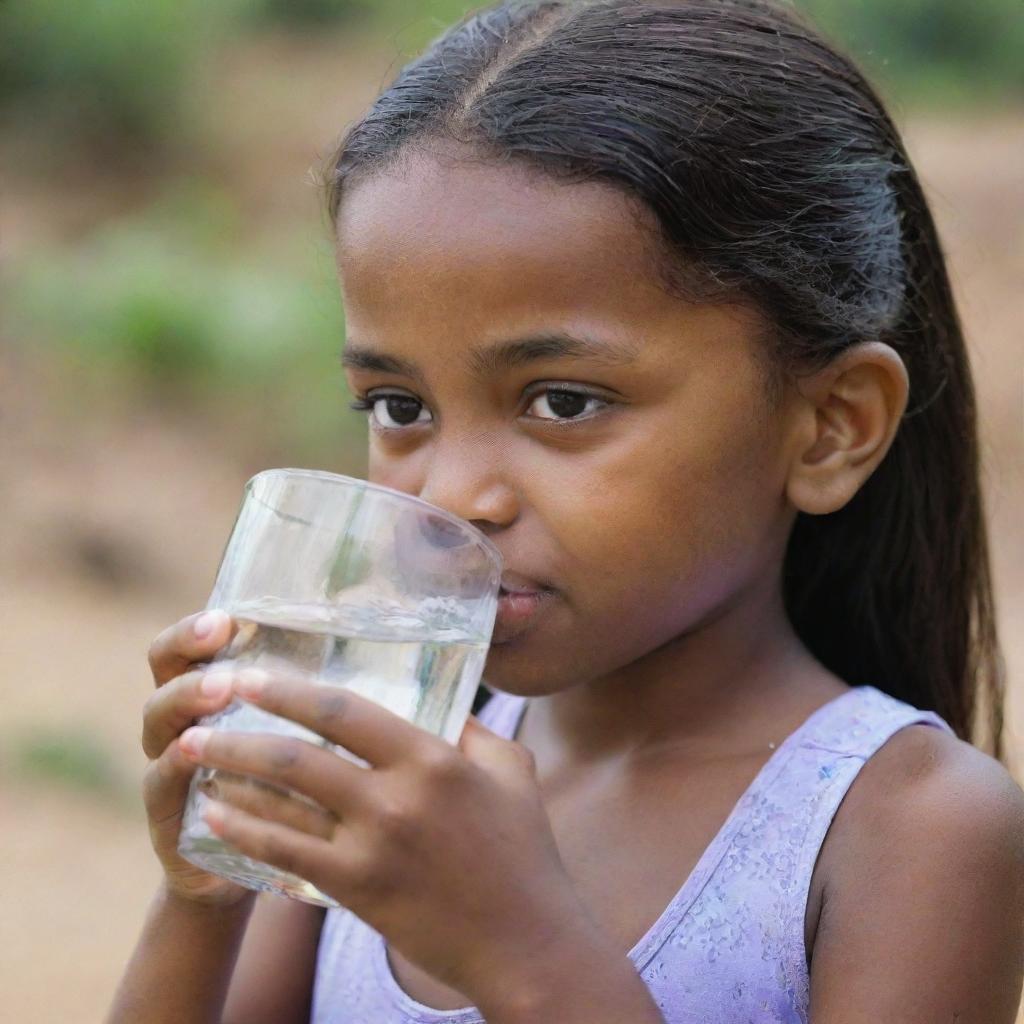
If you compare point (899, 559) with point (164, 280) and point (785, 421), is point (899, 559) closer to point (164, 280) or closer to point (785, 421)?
point (785, 421)

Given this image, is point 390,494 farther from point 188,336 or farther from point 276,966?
point 188,336

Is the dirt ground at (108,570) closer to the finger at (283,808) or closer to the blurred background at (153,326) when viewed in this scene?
the blurred background at (153,326)

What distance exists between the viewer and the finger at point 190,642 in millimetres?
1480

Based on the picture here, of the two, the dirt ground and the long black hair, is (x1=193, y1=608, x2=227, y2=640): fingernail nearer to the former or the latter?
the long black hair

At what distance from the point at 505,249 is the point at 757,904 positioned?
31.5 inches

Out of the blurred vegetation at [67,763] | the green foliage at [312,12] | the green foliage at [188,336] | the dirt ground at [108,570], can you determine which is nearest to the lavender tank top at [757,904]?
the dirt ground at [108,570]

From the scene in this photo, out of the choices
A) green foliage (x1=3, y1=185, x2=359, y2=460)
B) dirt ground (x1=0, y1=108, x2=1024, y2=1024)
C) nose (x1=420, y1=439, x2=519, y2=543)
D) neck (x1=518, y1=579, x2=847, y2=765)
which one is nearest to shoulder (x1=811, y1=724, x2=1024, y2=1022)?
neck (x1=518, y1=579, x2=847, y2=765)

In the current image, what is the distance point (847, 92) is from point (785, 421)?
18.8 inches

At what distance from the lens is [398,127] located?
195cm

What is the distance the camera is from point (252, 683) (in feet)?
4.46

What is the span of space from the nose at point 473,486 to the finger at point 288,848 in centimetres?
47

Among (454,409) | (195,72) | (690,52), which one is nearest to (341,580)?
Answer: (454,409)

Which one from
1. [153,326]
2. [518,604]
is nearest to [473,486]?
[518,604]

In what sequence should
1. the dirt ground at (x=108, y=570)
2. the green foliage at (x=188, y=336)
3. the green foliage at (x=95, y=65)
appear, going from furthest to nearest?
1. the green foliage at (x=95, y=65)
2. the green foliage at (x=188, y=336)
3. the dirt ground at (x=108, y=570)
